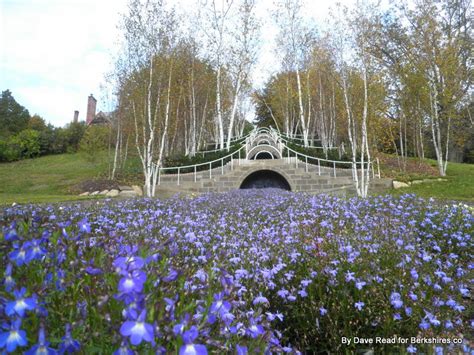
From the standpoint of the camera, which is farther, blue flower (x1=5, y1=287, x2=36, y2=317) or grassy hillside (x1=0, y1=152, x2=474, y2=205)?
grassy hillside (x1=0, y1=152, x2=474, y2=205)

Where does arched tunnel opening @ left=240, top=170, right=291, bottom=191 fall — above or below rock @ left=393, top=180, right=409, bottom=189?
above

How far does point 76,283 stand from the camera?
1.66 metres

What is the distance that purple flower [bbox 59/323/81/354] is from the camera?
1.22 m

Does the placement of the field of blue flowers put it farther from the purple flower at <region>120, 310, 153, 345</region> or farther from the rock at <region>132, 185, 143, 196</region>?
the rock at <region>132, 185, 143, 196</region>

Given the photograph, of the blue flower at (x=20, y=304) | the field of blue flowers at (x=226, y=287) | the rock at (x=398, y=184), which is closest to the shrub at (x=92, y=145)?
the rock at (x=398, y=184)

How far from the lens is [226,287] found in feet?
→ 5.57

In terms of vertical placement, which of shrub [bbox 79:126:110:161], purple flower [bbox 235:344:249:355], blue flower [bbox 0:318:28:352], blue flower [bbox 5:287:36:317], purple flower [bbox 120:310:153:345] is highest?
shrub [bbox 79:126:110:161]

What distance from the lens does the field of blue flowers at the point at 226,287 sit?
4.25 feet

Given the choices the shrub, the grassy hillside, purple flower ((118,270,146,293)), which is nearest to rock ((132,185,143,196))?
the grassy hillside

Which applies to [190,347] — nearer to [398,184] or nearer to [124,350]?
[124,350]

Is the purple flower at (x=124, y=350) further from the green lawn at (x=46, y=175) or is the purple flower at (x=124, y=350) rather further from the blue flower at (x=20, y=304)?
the green lawn at (x=46, y=175)

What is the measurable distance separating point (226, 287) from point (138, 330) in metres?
0.64

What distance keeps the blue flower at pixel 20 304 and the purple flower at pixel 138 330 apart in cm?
34

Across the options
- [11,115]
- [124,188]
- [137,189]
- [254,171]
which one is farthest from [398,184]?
[11,115]
